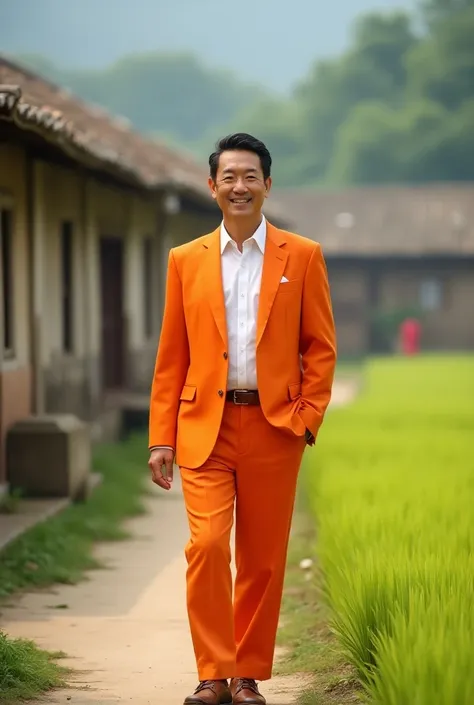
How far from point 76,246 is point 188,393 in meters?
9.35

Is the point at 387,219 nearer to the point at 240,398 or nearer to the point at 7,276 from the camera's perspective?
the point at 7,276

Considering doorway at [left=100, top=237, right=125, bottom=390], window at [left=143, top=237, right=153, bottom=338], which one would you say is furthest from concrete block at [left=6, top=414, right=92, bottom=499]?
window at [left=143, top=237, right=153, bottom=338]

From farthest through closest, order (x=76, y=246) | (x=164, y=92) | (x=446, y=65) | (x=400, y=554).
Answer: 1. (x=164, y=92)
2. (x=446, y=65)
3. (x=76, y=246)
4. (x=400, y=554)

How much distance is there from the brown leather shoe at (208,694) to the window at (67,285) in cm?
935

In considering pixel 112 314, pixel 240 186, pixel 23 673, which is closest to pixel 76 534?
pixel 23 673

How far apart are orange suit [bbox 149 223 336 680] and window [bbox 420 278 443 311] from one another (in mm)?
38840

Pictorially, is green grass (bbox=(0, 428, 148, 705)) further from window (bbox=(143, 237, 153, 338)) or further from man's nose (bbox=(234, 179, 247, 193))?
window (bbox=(143, 237, 153, 338))

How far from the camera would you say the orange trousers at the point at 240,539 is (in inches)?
205

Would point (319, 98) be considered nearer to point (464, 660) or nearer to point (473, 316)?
point (473, 316)

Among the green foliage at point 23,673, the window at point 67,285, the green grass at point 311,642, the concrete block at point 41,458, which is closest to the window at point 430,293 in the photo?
the window at point 67,285

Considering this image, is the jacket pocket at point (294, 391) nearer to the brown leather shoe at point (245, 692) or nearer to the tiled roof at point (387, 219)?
the brown leather shoe at point (245, 692)

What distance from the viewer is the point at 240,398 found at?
5.36 m

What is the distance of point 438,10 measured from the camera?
311 feet

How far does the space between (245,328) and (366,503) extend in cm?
350
